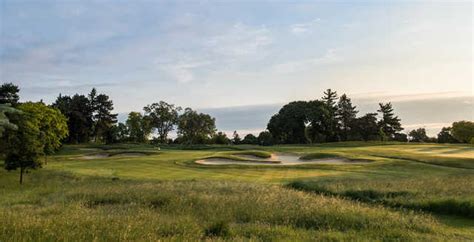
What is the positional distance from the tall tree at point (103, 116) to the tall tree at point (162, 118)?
951cm

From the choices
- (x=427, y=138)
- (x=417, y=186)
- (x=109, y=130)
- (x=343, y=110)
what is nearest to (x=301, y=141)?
(x=343, y=110)

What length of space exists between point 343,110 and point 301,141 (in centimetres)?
1726

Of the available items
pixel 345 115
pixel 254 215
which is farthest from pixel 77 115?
pixel 254 215

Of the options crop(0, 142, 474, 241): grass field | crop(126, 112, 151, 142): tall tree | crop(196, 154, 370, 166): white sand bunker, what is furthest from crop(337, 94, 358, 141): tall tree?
crop(0, 142, 474, 241): grass field

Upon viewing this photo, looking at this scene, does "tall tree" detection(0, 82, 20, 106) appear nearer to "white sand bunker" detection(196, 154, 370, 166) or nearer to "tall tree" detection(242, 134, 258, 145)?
"white sand bunker" detection(196, 154, 370, 166)

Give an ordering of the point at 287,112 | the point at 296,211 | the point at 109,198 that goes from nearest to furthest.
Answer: the point at 296,211, the point at 109,198, the point at 287,112

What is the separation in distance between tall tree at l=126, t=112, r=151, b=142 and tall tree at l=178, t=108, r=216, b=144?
385 inches

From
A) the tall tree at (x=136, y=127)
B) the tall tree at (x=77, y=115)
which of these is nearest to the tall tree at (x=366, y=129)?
the tall tree at (x=136, y=127)

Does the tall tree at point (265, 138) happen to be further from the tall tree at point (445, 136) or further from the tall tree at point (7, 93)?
the tall tree at point (7, 93)

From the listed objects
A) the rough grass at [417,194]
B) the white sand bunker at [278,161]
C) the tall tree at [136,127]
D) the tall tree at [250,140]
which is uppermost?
the tall tree at [136,127]

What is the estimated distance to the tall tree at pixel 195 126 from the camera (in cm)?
11309

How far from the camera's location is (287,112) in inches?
3957

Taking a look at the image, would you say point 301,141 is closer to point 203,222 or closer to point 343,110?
point 343,110

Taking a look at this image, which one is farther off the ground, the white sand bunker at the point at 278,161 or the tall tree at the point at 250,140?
the tall tree at the point at 250,140
